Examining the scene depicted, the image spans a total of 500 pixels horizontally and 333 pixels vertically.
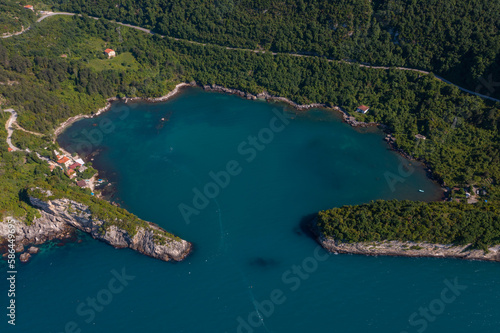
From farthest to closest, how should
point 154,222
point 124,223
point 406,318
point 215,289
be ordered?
point 154,222, point 124,223, point 215,289, point 406,318

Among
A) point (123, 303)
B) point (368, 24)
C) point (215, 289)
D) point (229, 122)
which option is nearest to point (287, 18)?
point (368, 24)

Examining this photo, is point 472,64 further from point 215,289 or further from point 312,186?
point 215,289

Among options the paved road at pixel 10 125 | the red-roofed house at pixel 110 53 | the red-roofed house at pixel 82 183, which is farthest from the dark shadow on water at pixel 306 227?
the red-roofed house at pixel 110 53

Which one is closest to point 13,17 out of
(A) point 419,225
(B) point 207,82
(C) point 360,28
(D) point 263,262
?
(B) point 207,82

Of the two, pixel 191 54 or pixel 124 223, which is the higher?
pixel 191 54

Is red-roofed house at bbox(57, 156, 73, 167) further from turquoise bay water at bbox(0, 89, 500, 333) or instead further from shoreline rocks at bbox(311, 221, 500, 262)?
shoreline rocks at bbox(311, 221, 500, 262)

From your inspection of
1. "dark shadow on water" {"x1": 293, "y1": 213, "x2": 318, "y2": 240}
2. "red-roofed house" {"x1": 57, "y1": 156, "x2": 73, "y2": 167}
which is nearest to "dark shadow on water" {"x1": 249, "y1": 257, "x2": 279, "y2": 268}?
"dark shadow on water" {"x1": 293, "y1": 213, "x2": 318, "y2": 240}

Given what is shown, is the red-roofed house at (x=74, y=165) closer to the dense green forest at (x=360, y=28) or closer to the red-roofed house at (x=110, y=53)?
the red-roofed house at (x=110, y=53)
